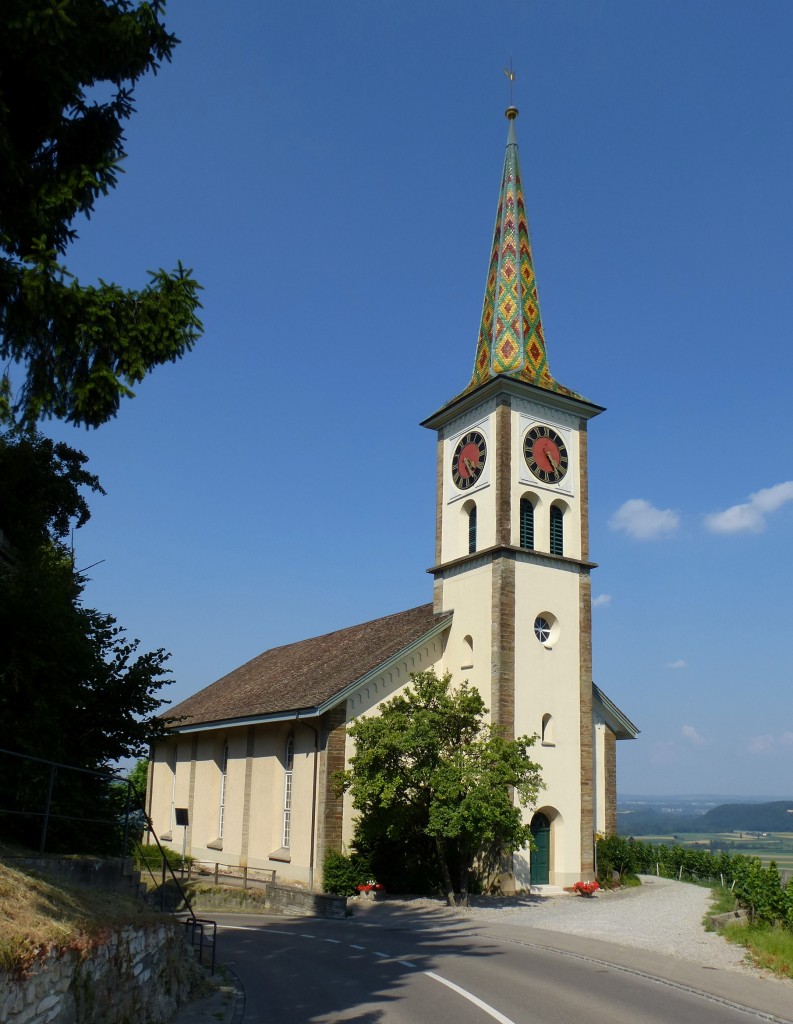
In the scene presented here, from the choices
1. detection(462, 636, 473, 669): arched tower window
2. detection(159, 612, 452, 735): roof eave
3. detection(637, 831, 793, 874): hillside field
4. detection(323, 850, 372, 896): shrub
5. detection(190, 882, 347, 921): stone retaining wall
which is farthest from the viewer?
detection(637, 831, 793, 874): hillside field

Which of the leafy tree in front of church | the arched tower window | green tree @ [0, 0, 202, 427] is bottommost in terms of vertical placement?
the leafy tree in front of church

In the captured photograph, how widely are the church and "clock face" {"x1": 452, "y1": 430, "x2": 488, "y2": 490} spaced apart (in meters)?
0.07

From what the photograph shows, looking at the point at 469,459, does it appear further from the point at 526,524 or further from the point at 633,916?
the point at 633,916

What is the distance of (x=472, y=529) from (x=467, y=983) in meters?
19.0

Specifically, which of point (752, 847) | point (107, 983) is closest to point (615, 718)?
point (107, 983)

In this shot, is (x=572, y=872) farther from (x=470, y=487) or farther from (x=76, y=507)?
(x=76, y=507)

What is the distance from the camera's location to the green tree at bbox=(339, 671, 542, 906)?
75.9ft

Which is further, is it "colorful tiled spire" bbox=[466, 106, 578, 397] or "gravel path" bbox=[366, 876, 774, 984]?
"colorful tiled spire" bbox=[466, 106, 578, 397]

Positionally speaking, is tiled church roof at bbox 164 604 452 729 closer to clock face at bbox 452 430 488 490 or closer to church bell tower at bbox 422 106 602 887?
church bell tower at bbox 422 106 602 887

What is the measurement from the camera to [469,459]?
106ft

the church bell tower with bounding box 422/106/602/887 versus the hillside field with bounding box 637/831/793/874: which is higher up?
the church bell tower with bounding box 422/106/602/887

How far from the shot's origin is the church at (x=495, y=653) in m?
27.9

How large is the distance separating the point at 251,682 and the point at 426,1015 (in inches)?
1075

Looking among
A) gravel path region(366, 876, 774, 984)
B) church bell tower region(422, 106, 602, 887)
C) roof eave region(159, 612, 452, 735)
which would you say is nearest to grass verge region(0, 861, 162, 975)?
gravel path region(366, 876, 774, 984)
